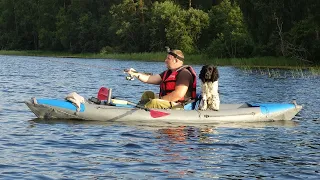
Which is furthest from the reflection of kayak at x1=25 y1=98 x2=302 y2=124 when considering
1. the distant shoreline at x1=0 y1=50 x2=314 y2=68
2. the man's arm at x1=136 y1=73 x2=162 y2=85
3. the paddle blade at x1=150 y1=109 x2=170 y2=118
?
the distant shoreline at x1=0 y1=50 x2=314 y2=68

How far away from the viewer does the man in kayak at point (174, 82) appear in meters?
14.4

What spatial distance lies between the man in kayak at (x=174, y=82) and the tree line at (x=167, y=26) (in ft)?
105

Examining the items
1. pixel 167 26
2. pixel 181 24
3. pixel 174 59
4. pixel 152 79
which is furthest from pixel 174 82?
pixel 167 26

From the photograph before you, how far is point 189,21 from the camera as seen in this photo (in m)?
68.4

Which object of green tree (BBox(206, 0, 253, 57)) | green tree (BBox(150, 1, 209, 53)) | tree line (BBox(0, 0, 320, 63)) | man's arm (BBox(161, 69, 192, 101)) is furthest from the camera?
green tree (BBox(150, 1, 209, 53))

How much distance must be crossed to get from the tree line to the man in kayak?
31860 mm

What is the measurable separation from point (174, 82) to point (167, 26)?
187 ft

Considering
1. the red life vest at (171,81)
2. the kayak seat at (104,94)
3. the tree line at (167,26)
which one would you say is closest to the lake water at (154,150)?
the kayak seat at (104,94)

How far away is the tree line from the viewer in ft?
161

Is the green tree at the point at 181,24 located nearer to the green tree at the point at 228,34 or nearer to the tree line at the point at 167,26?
the tree line at the point at 167,26

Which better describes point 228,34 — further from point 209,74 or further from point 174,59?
point 174,59

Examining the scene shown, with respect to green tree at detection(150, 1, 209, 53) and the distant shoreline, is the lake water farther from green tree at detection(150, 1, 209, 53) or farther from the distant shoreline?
green tree at detection(150, 1, 209, 53)

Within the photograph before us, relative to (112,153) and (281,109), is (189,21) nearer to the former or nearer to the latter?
(281,109)

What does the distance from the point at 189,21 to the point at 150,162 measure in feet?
194
